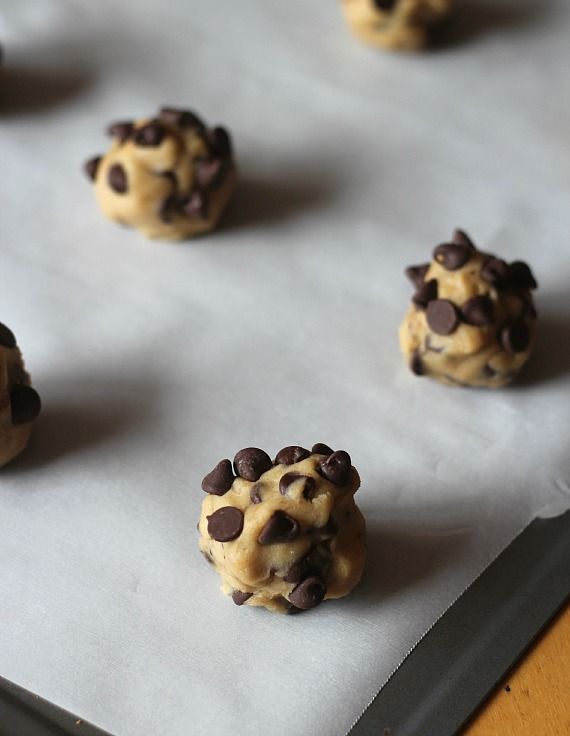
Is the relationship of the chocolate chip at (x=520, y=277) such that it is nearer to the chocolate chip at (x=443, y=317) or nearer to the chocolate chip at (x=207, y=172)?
the chocolate chip at (x=443, y=317)

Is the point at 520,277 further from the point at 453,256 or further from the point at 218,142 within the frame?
the point at 218,142

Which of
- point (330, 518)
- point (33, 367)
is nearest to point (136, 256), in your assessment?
point (33, 367)

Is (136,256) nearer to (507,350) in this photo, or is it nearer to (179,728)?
(507,350)

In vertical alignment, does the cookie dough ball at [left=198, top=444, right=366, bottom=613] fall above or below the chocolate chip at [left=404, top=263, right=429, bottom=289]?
below

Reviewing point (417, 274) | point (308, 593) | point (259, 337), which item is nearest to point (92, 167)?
point (259, 337)

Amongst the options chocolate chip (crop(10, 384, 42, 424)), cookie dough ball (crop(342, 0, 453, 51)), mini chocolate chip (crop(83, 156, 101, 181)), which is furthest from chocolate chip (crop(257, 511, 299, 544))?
cookie dough ball (crop(342, 0, 453, 51))

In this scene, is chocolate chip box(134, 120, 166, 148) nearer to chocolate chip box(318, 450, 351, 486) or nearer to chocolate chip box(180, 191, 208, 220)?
chocolate chip box(180, 191, 208, 220)
